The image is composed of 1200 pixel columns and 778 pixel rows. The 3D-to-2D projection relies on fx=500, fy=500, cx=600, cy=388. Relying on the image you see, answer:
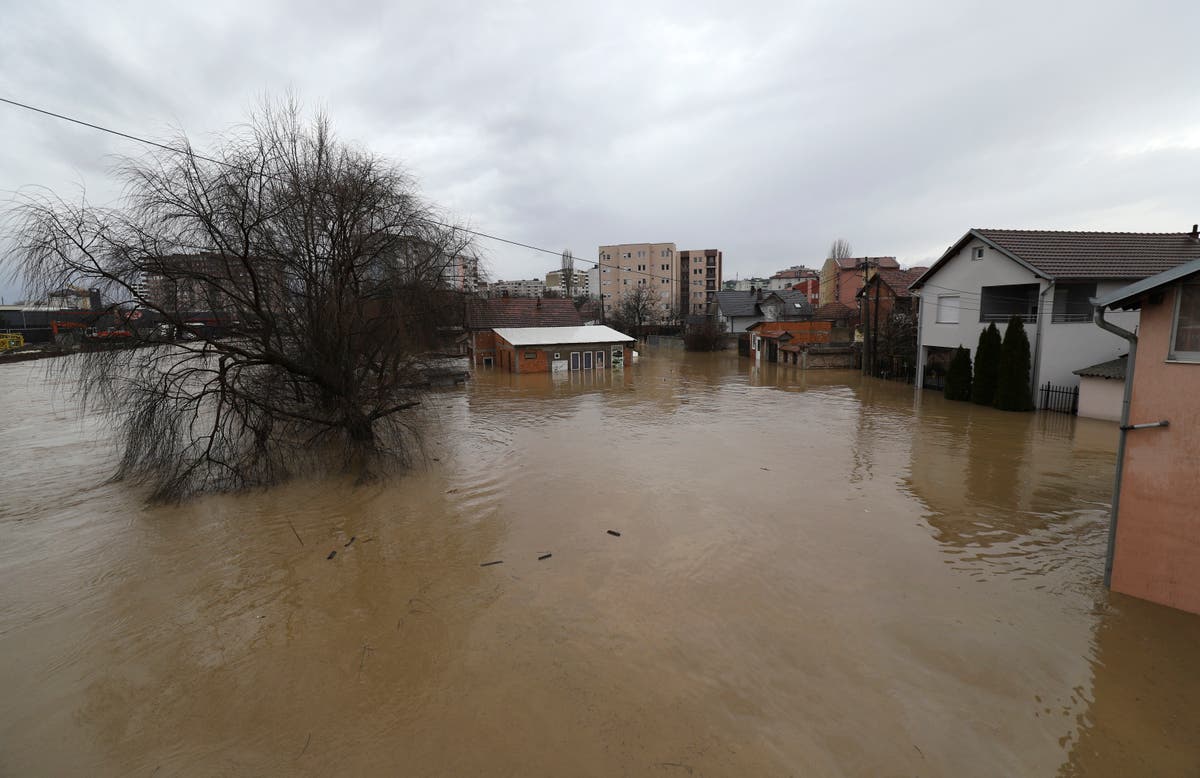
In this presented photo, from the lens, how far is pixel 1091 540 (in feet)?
28.6

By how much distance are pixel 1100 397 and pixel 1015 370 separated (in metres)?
2.62

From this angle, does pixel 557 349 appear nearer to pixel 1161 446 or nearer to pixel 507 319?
pixel 507 319

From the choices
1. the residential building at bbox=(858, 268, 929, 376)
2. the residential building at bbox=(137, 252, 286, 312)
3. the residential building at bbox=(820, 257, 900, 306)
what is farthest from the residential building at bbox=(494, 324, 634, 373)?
the residential building at bbox=(820, 257, 900, 306)

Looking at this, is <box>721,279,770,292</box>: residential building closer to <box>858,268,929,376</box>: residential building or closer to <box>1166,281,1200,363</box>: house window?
<box>858,268,929,376</box>: residential building

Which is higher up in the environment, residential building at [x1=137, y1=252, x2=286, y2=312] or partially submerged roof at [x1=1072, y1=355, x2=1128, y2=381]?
residential building at [x1=137, y1=252, x2=286, y2=312]

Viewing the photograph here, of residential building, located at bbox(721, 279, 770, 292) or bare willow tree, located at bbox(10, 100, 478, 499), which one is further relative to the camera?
residential building, located at bbox(721, 279, 770, 292)

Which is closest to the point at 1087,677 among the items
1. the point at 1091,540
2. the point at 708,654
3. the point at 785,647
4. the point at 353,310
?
the point at 785,647

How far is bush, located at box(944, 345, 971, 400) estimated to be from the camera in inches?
880

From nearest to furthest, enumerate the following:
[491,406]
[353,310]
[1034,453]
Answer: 1. [353,310]
2. [1034,453]
3. [491,406]

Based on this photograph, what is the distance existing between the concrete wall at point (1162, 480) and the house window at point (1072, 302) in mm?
16400

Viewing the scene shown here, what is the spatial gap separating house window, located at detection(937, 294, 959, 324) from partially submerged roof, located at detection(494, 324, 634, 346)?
19994mm

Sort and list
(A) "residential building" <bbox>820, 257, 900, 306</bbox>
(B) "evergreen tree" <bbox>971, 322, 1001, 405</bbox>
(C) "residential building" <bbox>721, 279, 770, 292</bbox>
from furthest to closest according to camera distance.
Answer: (C) "residential building" <bbox>721, 279, 770, 292</bbox>, (A) "residential building" <bbox>820, 257, 900, 306</bbox>, (B) "evergreen tree" <bbox>971, 322, 1001, 405</bbox>

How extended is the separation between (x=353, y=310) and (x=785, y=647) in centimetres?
1156

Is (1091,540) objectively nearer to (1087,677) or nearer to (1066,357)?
(1087,677)
